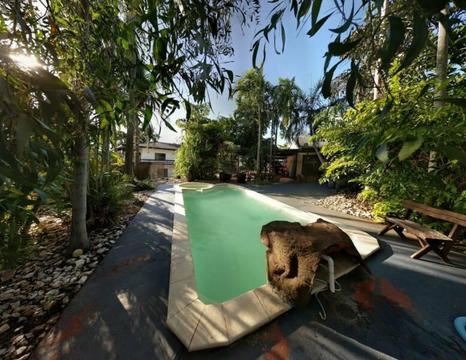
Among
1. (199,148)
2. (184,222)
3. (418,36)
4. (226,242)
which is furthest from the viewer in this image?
(199,148)

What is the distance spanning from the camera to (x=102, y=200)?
13.1 feet

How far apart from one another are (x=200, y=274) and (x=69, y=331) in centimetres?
169

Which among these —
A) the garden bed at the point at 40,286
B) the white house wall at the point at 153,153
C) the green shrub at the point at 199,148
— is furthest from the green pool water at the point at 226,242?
the white house wall at the point at 153,153

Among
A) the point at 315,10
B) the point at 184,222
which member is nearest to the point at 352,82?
the point at 315,10

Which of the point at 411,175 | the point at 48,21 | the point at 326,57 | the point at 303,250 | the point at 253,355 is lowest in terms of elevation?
the point at 253,355

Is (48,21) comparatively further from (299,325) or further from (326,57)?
(299,325)

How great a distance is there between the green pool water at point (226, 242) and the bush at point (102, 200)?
1.72m

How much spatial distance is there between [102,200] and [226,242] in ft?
9.06

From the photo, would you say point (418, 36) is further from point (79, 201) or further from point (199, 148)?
point (199, 148)

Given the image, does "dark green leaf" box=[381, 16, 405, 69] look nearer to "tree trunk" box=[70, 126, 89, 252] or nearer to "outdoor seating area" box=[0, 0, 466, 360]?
"outdoor seating area" box=[0, 0, 466, 360]

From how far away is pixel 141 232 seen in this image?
3.92 metres

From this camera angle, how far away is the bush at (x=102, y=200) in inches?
151

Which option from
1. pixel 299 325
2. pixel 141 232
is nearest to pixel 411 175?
pixel 299 325

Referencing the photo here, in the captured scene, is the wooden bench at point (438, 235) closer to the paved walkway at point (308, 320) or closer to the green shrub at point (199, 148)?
the paved walkway at point (308, 320)
